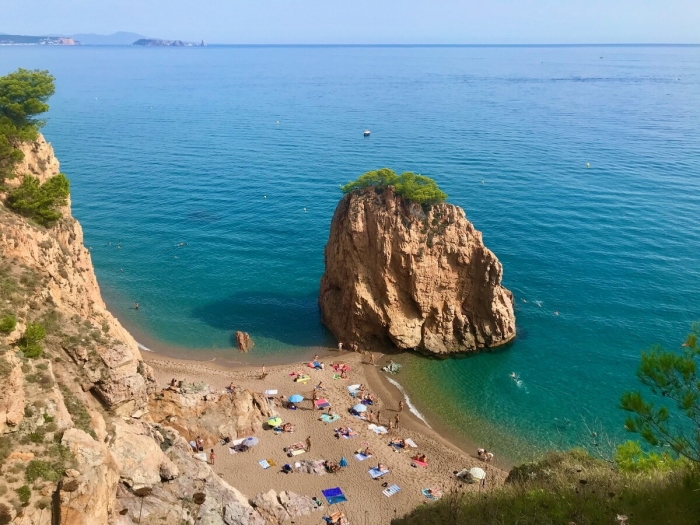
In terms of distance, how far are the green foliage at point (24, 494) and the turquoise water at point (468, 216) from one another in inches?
1113

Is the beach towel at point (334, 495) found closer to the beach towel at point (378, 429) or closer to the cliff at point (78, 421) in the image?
the cliff at point (78, 421)

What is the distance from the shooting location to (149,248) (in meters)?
64.1

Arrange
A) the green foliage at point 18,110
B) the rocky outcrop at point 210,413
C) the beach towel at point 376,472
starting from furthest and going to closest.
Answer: the rocky outcrop at point 210,413 → the green foliage at point 18,110 → the beach towel at point 376,472

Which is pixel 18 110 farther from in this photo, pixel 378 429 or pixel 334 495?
pixel 378 429

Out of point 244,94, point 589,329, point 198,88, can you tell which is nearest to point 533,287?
point 589,329

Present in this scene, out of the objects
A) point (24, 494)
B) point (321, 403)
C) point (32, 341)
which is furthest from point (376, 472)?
point (32, 341)

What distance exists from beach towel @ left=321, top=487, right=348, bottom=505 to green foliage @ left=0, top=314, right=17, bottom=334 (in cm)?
1962

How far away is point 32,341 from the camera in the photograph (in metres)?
23.2

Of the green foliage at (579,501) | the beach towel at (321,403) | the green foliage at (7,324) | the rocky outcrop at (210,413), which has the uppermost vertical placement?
the green foliage at (7,324)

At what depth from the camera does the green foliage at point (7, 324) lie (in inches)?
874

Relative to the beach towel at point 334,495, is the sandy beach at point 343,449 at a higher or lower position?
higher

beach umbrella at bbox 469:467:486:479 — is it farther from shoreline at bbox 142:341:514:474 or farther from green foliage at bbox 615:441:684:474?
green foliage at bbox 615:441:684:474

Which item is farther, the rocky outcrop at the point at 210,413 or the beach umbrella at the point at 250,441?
the beach umbrella at the point at 250,441

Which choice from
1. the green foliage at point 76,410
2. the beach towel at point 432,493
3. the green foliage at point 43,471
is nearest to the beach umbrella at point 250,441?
the beach towel at point 432,493
